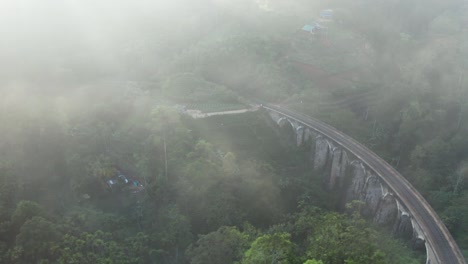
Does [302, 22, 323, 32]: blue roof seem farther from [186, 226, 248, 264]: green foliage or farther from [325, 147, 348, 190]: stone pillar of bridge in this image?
[186, 226, 248, 264]: green foliage

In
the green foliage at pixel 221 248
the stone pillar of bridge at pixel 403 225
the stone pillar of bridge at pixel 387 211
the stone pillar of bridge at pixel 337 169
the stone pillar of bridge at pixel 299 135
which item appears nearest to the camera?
the green foliage at pixel 221 248

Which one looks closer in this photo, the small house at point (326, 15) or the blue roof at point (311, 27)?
the blue roof at point (311, 27)

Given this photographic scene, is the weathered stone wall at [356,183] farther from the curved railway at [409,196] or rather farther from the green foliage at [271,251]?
the green foliage at [271,251]

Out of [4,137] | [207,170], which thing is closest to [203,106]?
[207,170]

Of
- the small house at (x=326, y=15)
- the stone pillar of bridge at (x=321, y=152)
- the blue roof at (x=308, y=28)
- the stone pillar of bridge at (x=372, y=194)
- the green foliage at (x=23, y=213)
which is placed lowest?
the green foliage at (x=23, y=213)

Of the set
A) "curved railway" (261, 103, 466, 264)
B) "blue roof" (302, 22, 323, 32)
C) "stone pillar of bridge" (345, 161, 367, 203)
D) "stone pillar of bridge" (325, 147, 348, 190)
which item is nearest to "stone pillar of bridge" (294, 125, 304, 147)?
"curved railway" (261, 103, 466, 264)

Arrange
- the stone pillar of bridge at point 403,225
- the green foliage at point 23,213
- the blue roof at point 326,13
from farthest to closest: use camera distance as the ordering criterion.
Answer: the blue roof at point 326,13 < the stone pillar of bridge at point 403,225 < the green foliage at point 23,213

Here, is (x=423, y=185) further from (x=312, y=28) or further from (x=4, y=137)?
(x=4, y=137)

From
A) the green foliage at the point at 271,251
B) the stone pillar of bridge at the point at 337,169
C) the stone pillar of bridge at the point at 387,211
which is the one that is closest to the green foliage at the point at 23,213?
the green foliage at the point at 271,251
